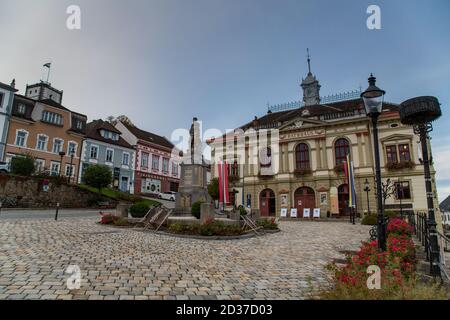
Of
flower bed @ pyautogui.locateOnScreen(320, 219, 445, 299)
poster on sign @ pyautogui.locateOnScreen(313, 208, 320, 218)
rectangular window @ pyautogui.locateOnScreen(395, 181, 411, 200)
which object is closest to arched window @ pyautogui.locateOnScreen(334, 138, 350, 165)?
rectangular window @ pyautogui.locateOnScreen(395, 181, 411, 200)

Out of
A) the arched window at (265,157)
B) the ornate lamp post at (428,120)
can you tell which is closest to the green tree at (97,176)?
the arched window at (265,157)

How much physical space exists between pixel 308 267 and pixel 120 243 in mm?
6212

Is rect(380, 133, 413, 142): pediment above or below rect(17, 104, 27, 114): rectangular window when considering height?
below

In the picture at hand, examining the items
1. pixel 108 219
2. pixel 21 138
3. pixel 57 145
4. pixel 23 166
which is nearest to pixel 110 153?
pixel 57 145

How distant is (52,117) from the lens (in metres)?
34.2

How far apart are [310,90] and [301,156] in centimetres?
1452

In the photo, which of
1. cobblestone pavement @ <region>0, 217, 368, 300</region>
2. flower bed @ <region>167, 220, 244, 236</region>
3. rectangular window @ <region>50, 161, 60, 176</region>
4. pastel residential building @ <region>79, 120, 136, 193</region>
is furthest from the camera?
pastel residential building @ <region>79, 120, 136, 193</region>

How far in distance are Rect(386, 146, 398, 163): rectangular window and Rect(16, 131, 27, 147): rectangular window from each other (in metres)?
42.5

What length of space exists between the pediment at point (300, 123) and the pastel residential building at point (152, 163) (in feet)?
65.3

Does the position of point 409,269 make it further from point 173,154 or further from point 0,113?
point 173,154

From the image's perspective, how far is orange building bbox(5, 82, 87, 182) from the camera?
101ft

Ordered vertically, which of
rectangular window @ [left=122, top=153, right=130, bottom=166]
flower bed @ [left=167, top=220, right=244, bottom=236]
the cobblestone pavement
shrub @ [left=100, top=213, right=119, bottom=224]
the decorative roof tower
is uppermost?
the decorative roof tower

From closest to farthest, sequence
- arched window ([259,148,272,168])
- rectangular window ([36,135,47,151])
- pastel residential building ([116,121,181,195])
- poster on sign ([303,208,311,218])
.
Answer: poster on sign ([303,208,311,218]) < rectangular window ([36,135,47,151]) < arched window ([259,148,272,168]) < pastel residential building ([116,121,181,195])

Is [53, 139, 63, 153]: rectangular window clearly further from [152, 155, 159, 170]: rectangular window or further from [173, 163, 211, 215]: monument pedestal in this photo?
[173, 163, 211, 215]: monument pedestal
